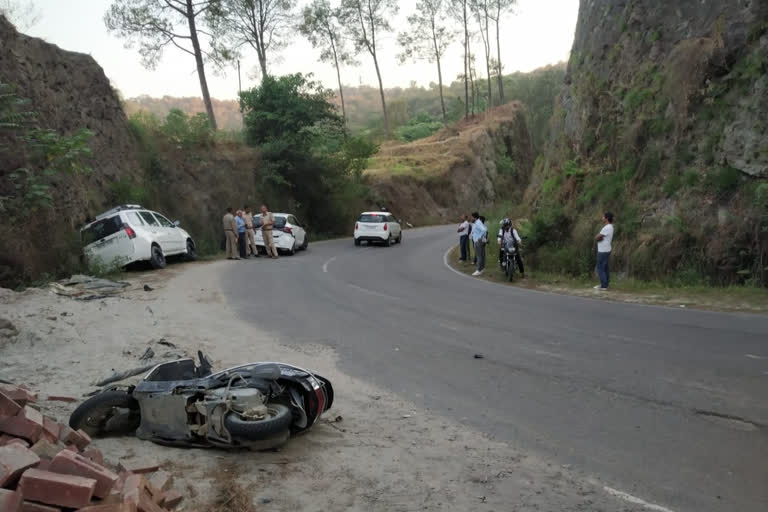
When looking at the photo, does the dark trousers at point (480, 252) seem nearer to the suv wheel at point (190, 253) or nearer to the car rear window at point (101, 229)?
the suv wheel at point (190, 253)

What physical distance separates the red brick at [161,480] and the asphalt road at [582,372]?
2.84 meters

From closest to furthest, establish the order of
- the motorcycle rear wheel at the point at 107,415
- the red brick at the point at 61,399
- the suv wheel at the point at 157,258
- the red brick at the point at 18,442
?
the red brick at the point at 18,442
the motorcycle rear wheel at the point at 107,415
the red brick at the point at 61,399
the suv wheel at the point at 157,258

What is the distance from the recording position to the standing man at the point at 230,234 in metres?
23.7

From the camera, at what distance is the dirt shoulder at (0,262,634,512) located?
14.7ft

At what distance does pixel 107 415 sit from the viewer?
18.0ft

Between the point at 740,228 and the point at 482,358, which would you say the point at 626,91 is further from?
the point at 482,358

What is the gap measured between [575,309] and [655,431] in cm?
Answer: 665

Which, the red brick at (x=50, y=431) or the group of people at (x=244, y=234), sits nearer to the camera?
the red brick at (x=50, y=431)

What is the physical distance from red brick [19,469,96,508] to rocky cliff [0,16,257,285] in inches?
491

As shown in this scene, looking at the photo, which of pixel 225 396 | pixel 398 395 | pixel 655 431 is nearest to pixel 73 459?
pixel 225 396

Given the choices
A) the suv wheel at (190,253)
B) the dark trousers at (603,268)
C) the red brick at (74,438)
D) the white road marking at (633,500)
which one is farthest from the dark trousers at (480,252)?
the red brick at (74,438)

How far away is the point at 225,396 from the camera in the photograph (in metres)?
5.25

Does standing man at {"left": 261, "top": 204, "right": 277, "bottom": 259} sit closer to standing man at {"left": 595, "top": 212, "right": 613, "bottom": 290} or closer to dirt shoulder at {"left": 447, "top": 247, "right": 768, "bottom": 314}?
dirt shoulder at {"left": 447, "top": 247, "right": 768, "bottom": 314}

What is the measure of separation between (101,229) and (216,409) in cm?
1486
